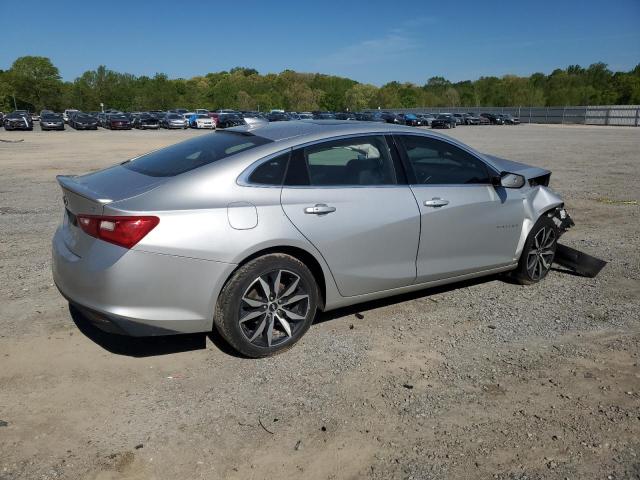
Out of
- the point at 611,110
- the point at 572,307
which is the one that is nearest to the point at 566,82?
the point at 611,110

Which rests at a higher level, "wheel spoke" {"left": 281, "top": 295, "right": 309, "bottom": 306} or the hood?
the hood

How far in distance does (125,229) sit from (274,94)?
13514 cm

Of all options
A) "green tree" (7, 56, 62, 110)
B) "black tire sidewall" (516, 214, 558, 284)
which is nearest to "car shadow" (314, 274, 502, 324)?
"black tire sidewall" (516, 214, 558, 284)

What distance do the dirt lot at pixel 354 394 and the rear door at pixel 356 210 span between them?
20.6 inches

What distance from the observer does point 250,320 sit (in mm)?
3744

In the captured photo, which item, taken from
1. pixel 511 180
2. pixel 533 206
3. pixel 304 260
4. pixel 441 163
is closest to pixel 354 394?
pixel 304 260

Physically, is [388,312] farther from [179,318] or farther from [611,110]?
[611,110]

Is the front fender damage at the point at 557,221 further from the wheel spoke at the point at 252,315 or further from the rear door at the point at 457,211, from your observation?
the wheel spoke at the point at 252,315

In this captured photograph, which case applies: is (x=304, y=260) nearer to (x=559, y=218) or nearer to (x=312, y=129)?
(x=312, y=129)

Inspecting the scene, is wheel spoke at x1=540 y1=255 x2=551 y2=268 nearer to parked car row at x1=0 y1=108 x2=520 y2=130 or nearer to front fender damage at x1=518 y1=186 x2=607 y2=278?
front fender damage at x1=518 y1=186 x2=607 y2=278

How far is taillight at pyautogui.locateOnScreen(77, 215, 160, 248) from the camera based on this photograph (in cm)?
324

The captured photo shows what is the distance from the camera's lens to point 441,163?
182 inches

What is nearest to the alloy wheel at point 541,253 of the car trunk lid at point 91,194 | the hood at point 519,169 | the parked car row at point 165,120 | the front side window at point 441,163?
the hood at point 519,169

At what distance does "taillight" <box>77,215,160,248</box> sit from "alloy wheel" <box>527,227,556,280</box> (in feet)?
12.1
